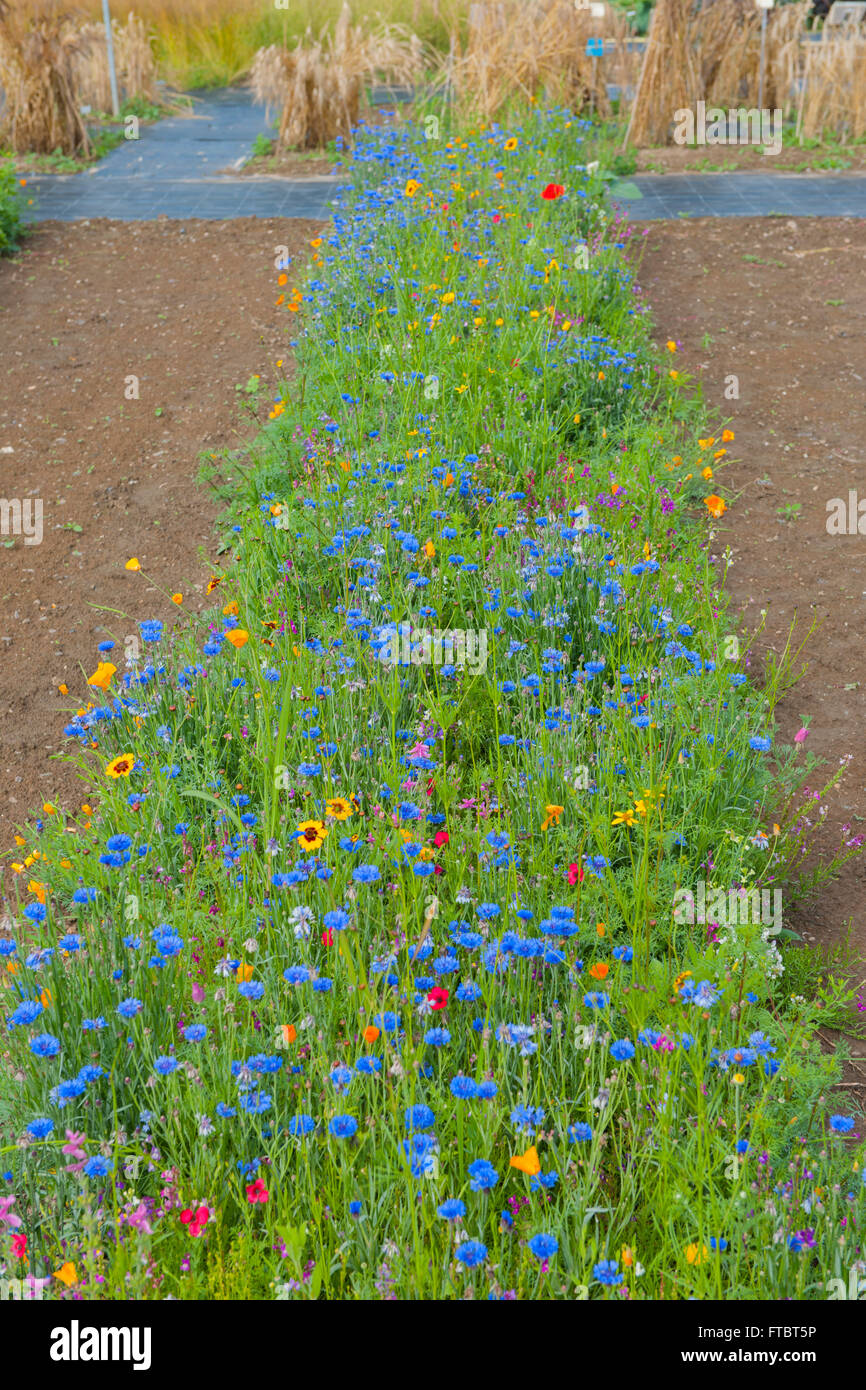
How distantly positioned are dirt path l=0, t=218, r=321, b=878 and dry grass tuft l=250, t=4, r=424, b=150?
252cm

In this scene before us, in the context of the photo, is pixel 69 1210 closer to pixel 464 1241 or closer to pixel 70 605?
pixel 464 1241

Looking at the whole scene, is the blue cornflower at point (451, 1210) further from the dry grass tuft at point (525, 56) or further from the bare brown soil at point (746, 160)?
the bare brown soil at point (746, 160)

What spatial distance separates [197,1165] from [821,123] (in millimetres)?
11573

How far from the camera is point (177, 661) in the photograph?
360 centimetres

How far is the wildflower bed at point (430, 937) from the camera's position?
195 centimetres

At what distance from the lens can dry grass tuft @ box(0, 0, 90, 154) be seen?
10594mm

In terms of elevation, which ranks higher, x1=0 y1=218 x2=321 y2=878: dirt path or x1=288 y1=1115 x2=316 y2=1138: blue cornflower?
x1=0 y1=218 x2=321 y2=878: dirt path

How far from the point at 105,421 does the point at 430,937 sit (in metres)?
4.52

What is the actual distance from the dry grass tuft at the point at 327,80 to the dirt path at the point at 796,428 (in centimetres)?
397

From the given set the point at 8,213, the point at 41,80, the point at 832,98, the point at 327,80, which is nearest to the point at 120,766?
the point at 8,213

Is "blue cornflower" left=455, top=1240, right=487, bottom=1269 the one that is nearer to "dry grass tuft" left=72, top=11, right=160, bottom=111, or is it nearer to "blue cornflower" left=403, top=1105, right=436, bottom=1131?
"blue cornflower" left=403, top=1105, right=436, bottom=1131

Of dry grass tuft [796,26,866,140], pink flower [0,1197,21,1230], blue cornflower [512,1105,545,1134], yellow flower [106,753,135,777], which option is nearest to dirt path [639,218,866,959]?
blue cornflower [512,1105,545,1134]

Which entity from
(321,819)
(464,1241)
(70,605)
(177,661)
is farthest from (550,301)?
(464,1241)

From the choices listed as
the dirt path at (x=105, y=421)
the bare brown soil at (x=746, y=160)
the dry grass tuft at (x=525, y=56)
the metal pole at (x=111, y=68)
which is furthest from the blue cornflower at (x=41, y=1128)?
the metal pole at (x=111, y=68)
